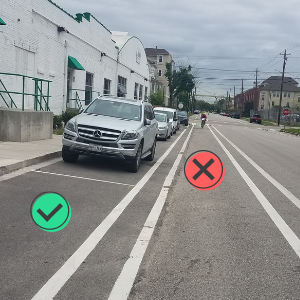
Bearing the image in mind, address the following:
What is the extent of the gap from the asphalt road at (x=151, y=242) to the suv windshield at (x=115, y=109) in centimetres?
263

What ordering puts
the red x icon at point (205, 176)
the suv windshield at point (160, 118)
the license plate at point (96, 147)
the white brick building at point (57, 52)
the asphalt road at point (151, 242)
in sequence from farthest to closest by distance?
the suv windshield at point (160, 118), the white brick building at point (57, 52), the license plate at point (96, 147), the red x icon at point (205, 176), the asphalt road at point (151, 242)

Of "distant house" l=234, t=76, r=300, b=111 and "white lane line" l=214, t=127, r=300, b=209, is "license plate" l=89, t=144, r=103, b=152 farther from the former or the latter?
"distant house" l=234, t=76, r=300, b=111

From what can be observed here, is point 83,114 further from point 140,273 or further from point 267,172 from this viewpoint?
point 140,273

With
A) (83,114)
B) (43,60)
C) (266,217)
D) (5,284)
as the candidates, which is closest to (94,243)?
(5,284)

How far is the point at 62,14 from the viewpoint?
23094 millimetres

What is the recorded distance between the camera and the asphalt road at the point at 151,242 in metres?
3.86

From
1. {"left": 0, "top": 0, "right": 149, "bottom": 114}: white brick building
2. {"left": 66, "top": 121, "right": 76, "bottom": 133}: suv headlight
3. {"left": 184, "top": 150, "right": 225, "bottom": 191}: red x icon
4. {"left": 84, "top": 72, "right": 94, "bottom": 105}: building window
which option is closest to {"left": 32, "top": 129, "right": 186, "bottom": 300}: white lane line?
{"left": 184, "top": 150, "right": 225, "bottom": 191}: red x icon

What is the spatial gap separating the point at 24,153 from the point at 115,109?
277 cm

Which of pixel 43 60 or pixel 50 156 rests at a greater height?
pixel 43 60

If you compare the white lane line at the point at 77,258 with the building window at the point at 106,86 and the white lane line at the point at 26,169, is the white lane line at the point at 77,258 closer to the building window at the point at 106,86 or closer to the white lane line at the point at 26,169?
the white lane line at the point at 26,169

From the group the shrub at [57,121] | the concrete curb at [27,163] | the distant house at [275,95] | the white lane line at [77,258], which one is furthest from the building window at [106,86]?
the distant house at [275,95]

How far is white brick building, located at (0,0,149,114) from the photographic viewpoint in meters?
17.8

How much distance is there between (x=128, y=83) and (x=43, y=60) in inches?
803

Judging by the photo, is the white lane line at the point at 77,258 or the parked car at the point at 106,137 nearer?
the white lane line at the point at 77,258
